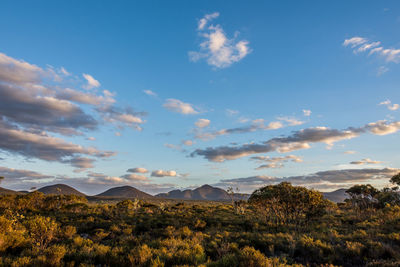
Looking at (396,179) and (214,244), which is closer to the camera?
(214,244)

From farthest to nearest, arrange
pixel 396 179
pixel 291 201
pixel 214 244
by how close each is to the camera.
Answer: pixel 396 179 → pixel 291 201 → pixel 214 244

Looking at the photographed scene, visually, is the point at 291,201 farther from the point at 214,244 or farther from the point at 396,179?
the point at 396,179

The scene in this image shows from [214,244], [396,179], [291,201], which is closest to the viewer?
[214,244]

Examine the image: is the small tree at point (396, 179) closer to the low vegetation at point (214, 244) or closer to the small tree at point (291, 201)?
the low vegetation at point (214, 244)

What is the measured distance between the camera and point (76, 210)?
109 ft

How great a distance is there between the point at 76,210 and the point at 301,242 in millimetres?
31657

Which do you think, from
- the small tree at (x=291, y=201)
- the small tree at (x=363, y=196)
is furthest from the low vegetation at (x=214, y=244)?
the small tree at (x=363, y=196)

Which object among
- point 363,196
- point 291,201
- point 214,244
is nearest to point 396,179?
point 363,196

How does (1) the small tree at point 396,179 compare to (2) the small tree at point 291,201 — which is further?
(1) the small tree at point 396,179

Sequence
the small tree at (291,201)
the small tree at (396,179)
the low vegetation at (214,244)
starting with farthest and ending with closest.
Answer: the small tree at (396,179), the small tree at (291,201), the low vegetation at (214,244)

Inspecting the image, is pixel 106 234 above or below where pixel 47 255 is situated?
below

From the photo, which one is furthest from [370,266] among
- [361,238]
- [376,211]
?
[376,211]

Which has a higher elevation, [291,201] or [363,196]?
[291,201]

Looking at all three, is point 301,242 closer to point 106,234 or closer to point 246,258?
point 246,258
